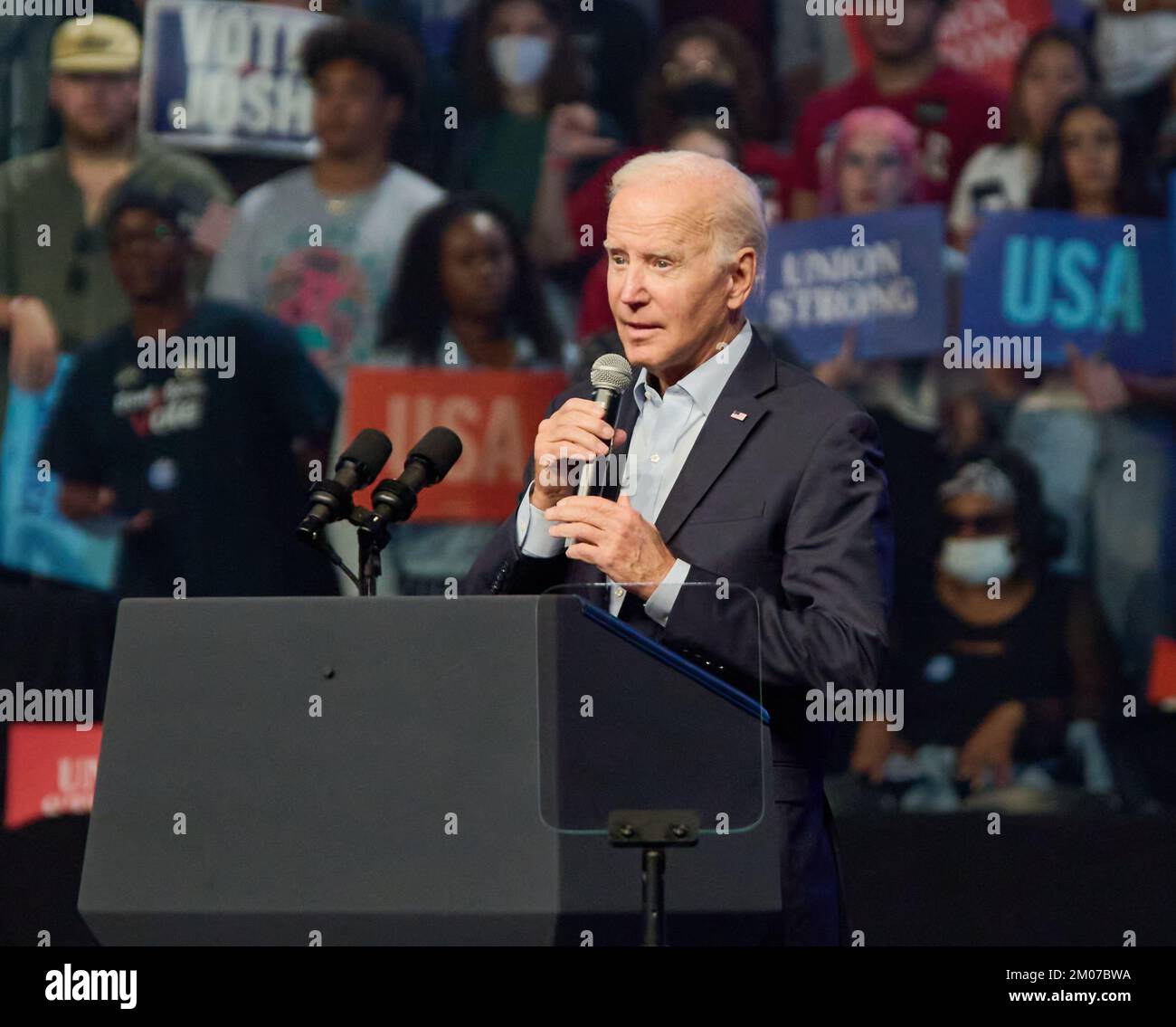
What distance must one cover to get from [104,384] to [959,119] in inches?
108

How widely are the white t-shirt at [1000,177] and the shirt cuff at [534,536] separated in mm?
3217

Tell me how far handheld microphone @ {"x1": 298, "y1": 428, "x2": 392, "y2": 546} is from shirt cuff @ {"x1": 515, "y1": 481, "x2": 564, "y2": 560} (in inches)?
11.2

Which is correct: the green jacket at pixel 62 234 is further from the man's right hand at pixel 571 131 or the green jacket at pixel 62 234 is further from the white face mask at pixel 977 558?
the white face mask at pixel 977 558

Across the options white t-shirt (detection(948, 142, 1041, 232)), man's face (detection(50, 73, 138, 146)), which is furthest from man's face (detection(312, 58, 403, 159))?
white t-shirt (detection(948, 142, 1041, 232))

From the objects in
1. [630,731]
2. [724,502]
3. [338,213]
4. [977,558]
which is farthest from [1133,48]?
[630,731]

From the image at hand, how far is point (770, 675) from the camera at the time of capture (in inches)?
89.0

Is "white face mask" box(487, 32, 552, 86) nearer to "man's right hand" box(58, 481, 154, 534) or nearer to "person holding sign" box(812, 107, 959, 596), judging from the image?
"person holding sign" box(812, 107, 959, 596)

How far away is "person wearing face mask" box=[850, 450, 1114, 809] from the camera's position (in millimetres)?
5082

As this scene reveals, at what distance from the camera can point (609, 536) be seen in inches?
84.7

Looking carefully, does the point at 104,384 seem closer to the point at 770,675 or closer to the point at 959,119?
the point at 959,119

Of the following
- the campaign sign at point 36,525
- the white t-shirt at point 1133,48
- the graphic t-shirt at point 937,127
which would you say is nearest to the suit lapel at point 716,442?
the graphic t-shirt at point 937,127

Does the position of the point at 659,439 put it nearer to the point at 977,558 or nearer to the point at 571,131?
the point at 977,558

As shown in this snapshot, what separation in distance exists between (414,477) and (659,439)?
1.62 ft
